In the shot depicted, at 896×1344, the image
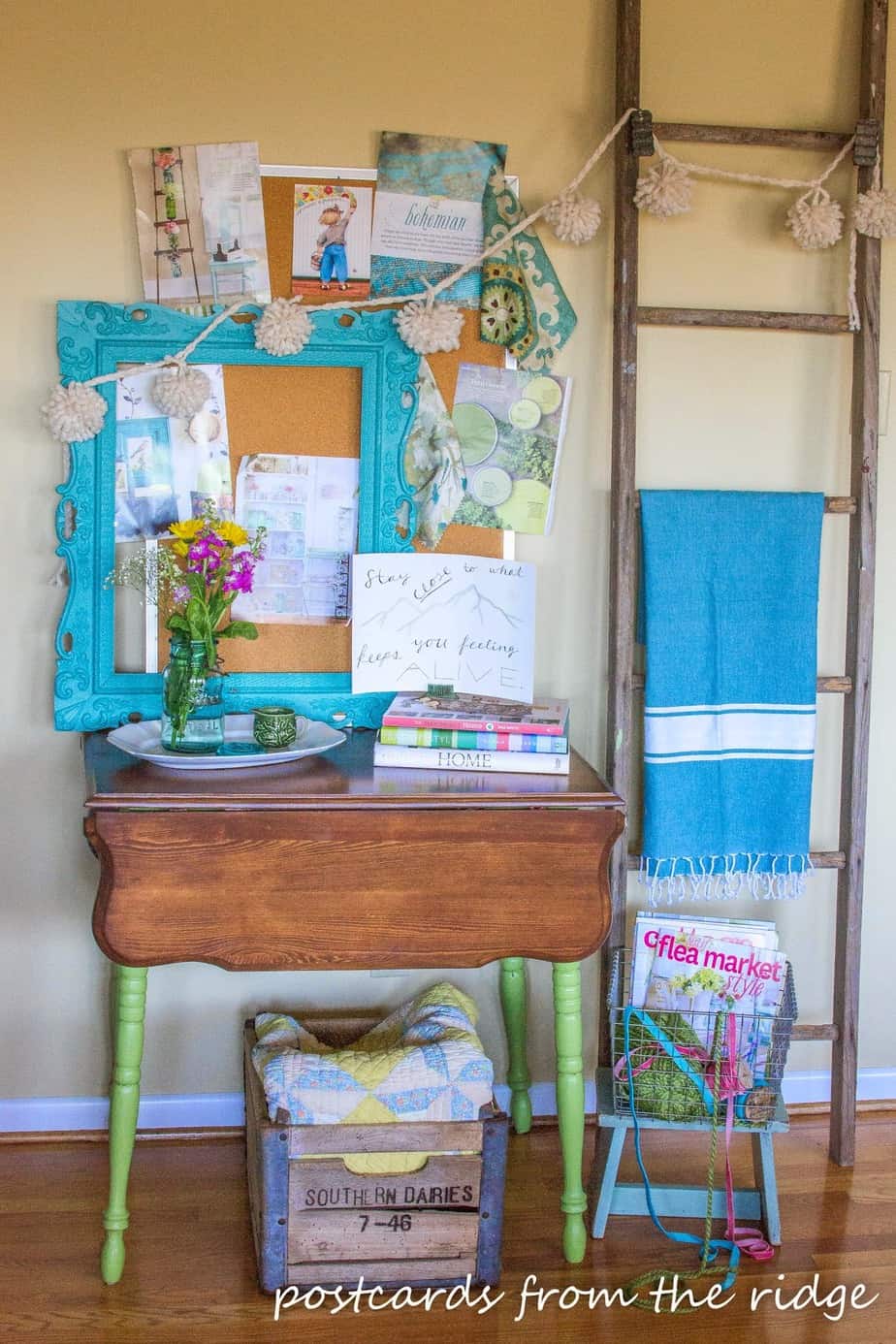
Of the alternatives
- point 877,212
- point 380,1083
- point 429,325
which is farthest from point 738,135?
point 380,1083

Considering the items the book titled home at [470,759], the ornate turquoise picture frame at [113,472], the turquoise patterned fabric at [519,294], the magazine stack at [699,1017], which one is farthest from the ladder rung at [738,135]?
the magazine stack at [699,1017]

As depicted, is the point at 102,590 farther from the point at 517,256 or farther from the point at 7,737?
the point at 517,256

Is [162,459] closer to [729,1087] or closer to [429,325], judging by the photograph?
[429,325]

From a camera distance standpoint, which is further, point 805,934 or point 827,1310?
point 805,934

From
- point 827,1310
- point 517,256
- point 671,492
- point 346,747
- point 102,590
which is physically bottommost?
point 827,1310

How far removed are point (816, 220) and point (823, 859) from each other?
3.99 feet

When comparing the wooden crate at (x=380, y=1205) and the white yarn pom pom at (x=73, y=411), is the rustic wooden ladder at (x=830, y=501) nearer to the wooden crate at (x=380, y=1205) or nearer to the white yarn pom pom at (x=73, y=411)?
the wooden crate at (x=380, y=1205)

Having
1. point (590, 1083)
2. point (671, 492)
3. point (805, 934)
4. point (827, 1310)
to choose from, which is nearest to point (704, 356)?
point (671, 492)

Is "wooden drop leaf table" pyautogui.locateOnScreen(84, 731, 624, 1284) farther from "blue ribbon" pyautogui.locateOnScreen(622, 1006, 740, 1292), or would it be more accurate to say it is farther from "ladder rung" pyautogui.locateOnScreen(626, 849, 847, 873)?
"ladder rung" pyautogui.locateOnScreen(626, 849, 847, 873)

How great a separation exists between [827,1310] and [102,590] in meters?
1.74

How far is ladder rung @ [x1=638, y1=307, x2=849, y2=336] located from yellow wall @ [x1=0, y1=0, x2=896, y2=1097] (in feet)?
0.29

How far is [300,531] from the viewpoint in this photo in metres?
2.39

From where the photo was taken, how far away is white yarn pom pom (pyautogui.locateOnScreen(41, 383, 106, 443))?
2.25 meters

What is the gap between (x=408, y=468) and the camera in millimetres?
2385
